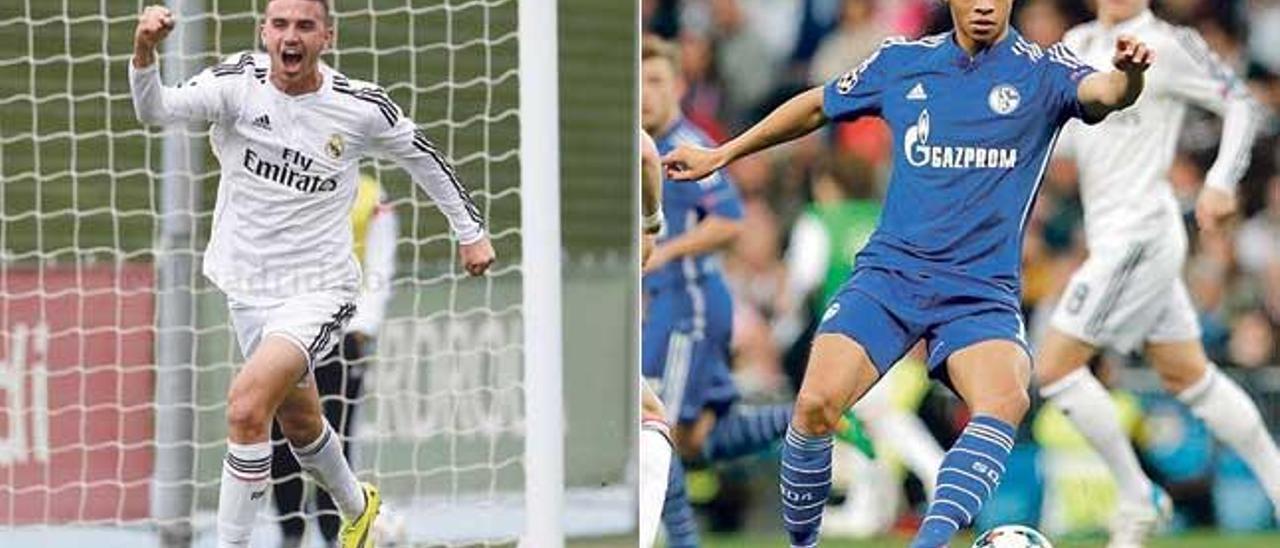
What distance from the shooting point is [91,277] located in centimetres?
1209

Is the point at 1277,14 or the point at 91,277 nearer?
the point at 91,277

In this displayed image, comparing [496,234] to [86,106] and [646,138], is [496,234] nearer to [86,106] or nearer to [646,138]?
[86,106]

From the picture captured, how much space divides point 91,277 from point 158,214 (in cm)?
40

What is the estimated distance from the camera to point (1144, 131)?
38.1ft

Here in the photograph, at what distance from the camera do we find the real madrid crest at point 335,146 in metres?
8.77

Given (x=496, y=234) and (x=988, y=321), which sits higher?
(x=988, y=321)

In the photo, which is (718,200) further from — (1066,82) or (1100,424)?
(1066,82)

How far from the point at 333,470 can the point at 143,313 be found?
2.95 metres

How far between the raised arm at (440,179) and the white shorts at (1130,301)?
3213mm

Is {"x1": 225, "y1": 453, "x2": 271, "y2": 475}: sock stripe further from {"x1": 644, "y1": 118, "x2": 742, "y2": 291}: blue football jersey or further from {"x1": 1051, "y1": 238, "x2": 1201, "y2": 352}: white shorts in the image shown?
{"x1": 1051, "y1": 238, "x2": 1201, "y2": 352}: white shorts

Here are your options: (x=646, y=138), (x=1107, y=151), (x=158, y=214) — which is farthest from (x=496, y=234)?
(x=646, y=138)

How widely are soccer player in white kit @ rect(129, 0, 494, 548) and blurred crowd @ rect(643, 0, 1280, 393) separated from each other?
4685mm

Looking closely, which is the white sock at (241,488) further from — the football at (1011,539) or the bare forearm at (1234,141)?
the bare forearm at (1234,141)

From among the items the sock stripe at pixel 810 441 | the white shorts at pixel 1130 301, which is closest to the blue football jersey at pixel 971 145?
the sock stripe at pixel 810 441
